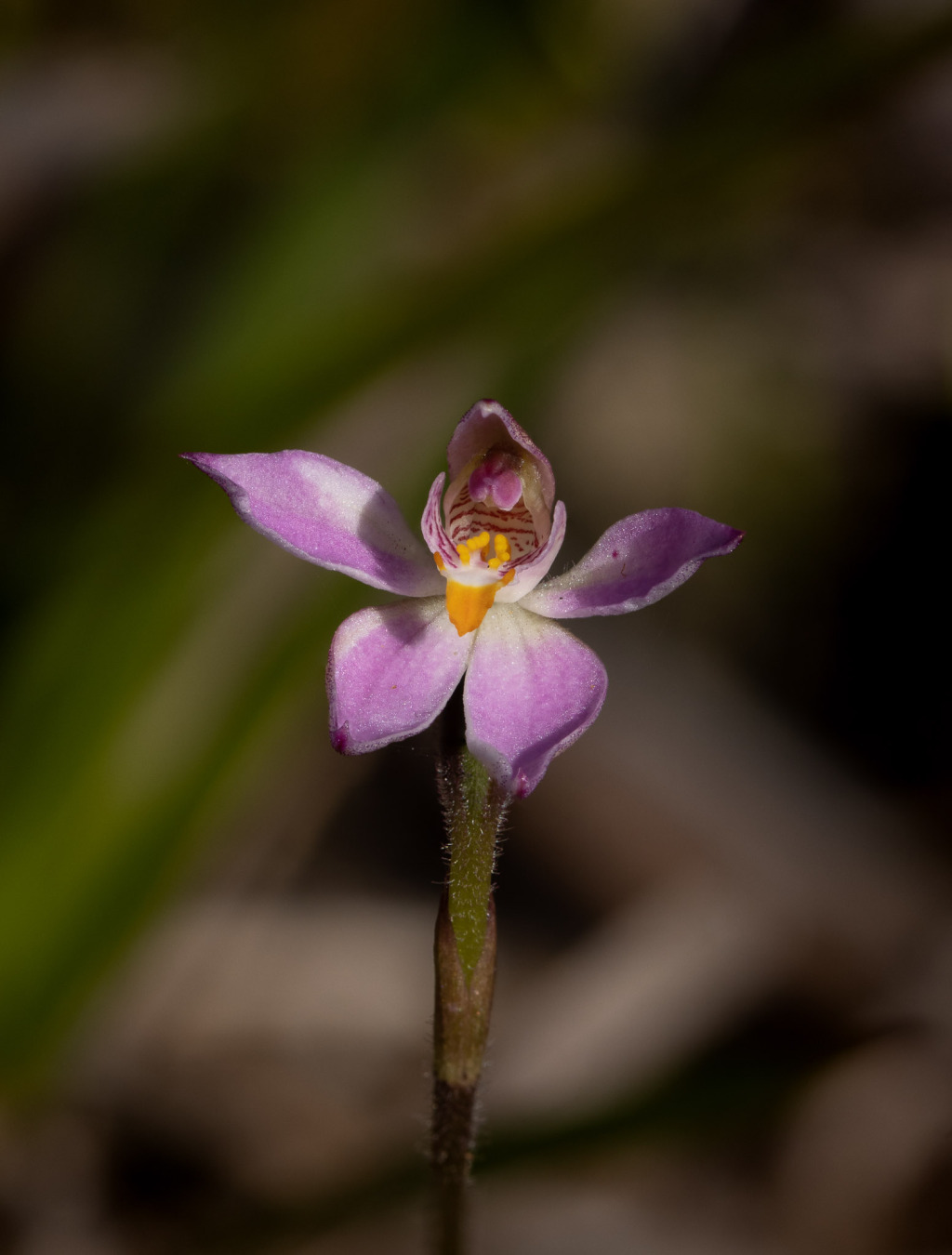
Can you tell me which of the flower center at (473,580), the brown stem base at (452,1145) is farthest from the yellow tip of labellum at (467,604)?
the brown stem base at (452,1145)

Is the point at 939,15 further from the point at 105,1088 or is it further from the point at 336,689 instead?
the point at 105,1088

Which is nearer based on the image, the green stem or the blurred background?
the green stem

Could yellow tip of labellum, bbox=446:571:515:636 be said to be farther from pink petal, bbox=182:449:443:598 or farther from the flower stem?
the flower stem

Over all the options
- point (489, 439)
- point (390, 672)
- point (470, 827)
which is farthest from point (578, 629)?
point (470, 827)

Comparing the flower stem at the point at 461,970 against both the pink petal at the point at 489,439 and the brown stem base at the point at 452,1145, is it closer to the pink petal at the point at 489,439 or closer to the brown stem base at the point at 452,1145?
the brown stem base at the point at 452,1145

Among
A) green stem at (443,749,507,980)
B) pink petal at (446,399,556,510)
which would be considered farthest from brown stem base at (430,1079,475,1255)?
pink petal at (446,399,556,510)

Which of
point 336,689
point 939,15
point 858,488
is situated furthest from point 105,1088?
point 939,15

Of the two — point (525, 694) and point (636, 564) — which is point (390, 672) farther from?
point (636, 564)
